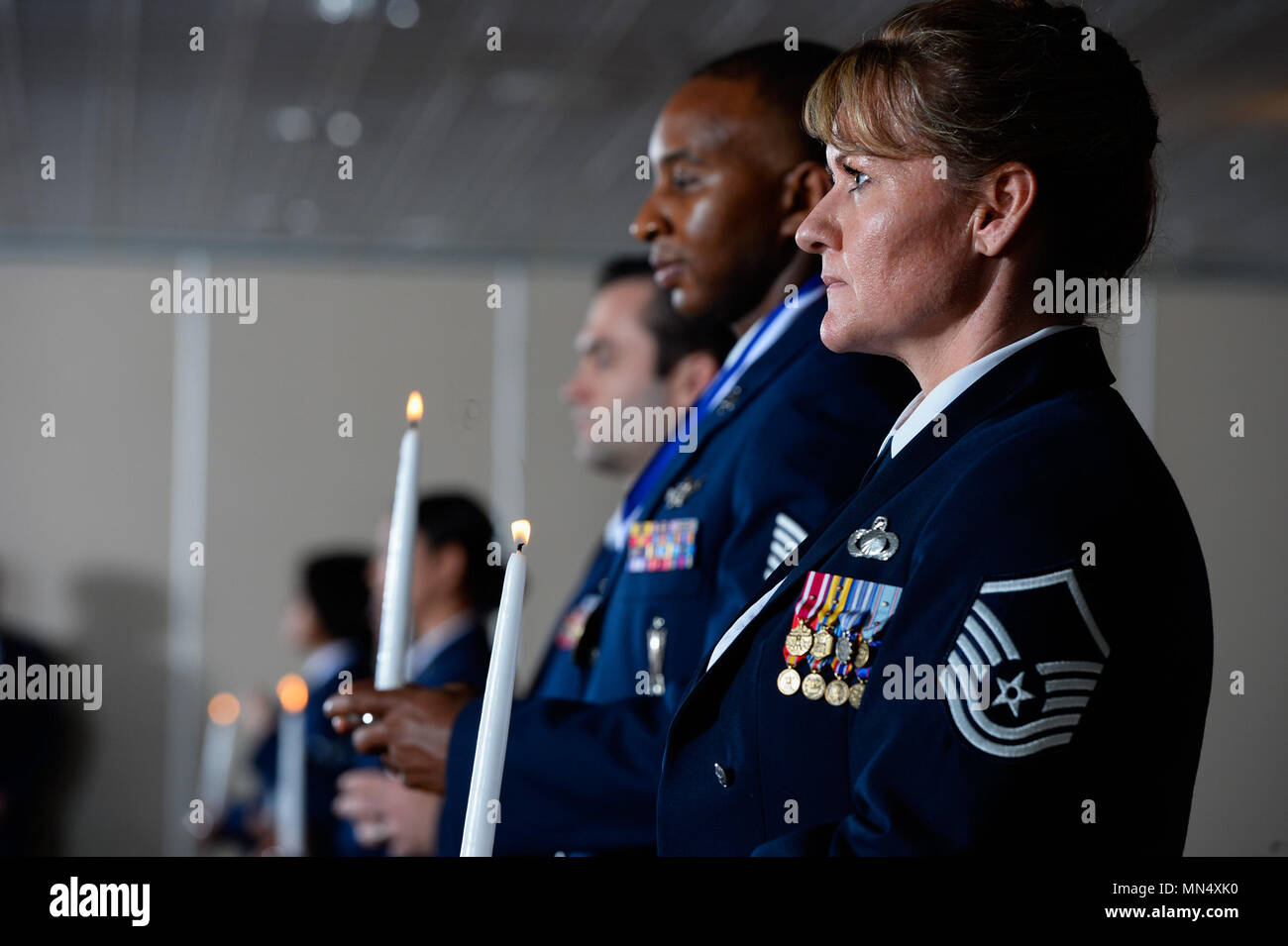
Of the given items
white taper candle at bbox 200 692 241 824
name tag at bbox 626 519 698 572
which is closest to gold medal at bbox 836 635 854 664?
name tag at bbox 626 519 698 572

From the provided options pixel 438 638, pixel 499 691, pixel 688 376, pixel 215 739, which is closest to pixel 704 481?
pixel 499 691

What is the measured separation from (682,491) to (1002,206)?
1.43ft

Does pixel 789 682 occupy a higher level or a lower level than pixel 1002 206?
lower

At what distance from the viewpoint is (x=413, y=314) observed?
16.2 feet

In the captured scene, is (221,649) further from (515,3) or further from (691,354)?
(691,354)

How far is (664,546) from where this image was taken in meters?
1.17

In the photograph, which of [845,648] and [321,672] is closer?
[845,648]

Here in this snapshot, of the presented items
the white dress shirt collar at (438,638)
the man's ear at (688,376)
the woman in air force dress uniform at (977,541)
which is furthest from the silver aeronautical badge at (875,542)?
the white dress shirt collar at (438,638)

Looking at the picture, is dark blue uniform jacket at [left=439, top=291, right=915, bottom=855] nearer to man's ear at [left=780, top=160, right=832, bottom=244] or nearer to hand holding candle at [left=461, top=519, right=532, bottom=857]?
man's ear at [left=780, top=160, right=832, bottom=244]

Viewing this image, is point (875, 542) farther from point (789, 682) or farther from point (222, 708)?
point (222, 708)

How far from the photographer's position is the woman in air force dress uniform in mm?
700

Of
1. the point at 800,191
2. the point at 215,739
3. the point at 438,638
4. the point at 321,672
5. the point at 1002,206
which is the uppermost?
the point at 800,191

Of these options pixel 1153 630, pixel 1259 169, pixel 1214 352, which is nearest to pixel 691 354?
pixel 1153 630

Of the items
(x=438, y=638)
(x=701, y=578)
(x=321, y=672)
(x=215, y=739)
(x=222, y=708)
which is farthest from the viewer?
(x=215, y=739)
